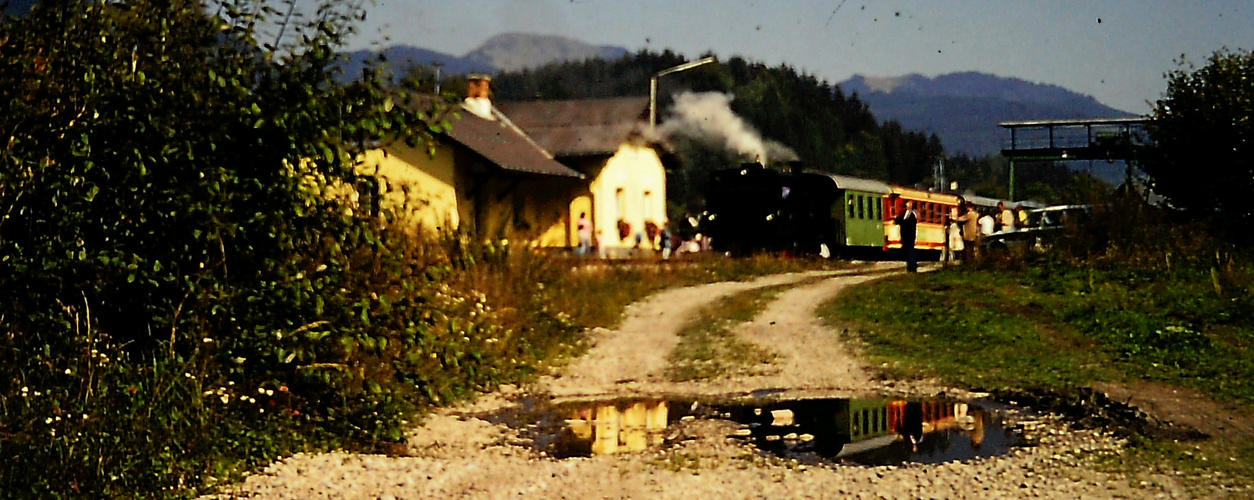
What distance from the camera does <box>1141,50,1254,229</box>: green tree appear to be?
28359 millimetres

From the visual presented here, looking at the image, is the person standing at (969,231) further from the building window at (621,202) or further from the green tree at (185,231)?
the green tree at (185,231)

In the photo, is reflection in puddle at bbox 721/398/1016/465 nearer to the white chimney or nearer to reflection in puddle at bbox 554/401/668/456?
reflection in puddle at bbox 554/401/668/456

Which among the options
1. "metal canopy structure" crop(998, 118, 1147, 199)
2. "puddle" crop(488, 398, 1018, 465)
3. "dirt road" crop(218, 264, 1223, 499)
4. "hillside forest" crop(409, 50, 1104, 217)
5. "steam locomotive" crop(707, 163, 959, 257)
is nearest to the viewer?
"dirt road" crop(218, 264, 1223, 499)

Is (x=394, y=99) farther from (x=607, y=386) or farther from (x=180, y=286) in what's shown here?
(x=607, y=386)

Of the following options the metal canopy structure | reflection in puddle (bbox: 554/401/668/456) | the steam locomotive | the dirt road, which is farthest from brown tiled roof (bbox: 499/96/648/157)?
the dirt road

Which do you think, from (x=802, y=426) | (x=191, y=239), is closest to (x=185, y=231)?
(x=191, y=239)

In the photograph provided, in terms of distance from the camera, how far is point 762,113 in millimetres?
79812

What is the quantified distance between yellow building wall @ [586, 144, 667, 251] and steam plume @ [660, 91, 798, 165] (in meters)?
4.51

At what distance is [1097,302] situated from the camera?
19516 millimetres

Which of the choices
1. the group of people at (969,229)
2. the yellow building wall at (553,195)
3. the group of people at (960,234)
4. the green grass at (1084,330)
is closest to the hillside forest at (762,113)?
the yellow building wall at (553,195)

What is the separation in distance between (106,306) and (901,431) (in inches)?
253

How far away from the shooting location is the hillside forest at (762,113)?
200 feet

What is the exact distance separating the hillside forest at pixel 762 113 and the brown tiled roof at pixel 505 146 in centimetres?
696

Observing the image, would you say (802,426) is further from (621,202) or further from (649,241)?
(649,241)
